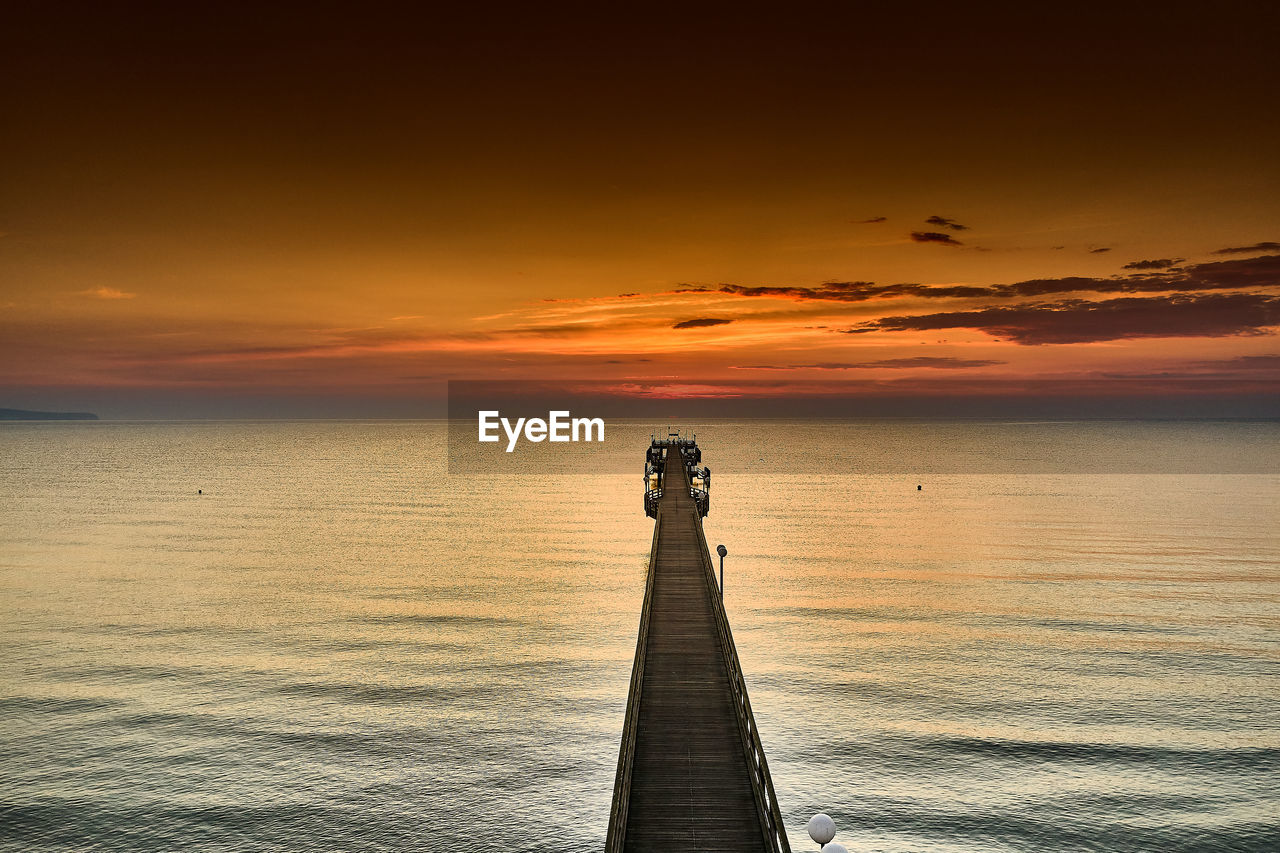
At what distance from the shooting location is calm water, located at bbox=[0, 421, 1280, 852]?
2381 cm

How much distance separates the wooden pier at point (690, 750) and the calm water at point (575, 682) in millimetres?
3824

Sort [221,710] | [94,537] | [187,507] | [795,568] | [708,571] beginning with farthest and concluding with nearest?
[187,507]
[94,537]
[795,568]
[708,571]
[221,710]

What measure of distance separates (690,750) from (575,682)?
14676 mm

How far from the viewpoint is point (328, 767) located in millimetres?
26797

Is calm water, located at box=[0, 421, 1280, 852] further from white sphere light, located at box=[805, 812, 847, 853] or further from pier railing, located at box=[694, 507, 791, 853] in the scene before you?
white sphere light, located at box=[805, 812, 847, 853]

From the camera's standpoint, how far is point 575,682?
34969 mm

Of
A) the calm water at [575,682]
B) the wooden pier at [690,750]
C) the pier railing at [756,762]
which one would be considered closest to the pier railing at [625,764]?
the wooden pier at [690,750]

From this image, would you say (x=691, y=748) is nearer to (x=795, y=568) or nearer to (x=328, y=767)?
(x=328, y=767)

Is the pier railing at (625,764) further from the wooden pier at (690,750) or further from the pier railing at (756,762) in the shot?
the pier railing at (756,762)

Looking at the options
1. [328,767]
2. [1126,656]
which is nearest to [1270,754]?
[1126,656]

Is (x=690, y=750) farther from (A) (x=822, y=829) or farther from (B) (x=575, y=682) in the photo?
(B) (x=575, y=682)

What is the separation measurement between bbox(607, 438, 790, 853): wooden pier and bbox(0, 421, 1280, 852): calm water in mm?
Answer: 3824

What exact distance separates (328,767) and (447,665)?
403 inches

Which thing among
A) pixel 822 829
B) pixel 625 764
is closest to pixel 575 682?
pixel 625 764
